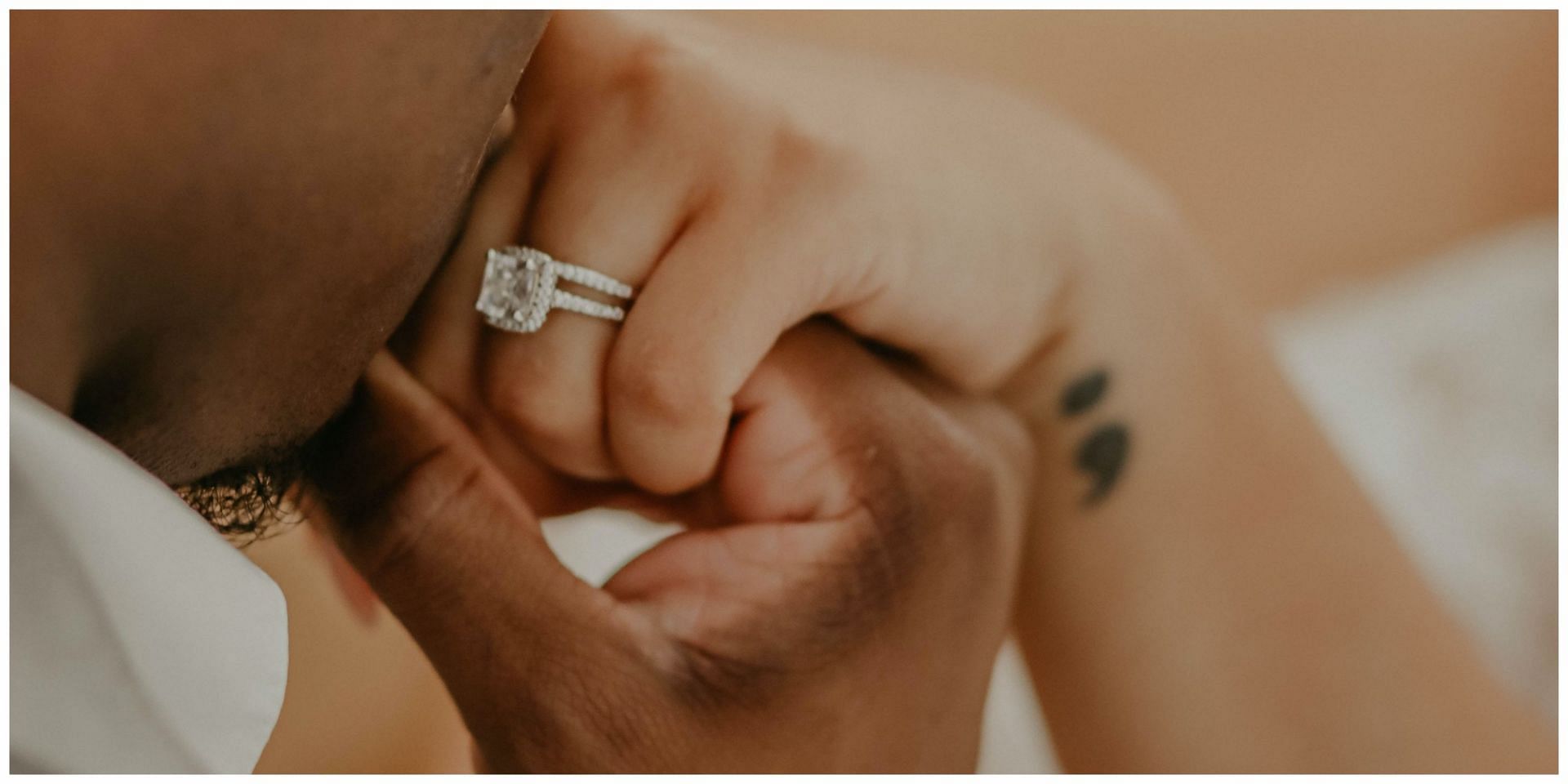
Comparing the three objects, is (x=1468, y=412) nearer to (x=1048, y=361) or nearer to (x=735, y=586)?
(x=1048, y=361)

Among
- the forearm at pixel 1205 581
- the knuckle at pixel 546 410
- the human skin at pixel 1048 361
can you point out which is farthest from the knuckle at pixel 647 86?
the forearm at pixel 1205 581

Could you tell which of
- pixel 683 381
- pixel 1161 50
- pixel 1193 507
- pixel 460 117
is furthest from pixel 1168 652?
pixel 1161 50

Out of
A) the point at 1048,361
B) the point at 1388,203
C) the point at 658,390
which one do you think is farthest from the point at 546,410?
the point at 1388,203

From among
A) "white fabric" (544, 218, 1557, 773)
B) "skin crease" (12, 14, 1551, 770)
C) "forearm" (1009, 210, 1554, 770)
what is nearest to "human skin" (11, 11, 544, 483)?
"skin crease" (12, 14, 1551, 770)

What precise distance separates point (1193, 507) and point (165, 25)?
0.49 m

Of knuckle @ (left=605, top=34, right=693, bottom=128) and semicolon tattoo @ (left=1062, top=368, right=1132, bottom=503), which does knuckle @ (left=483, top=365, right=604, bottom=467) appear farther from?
semicolon tattoo @ (left=1062, top=368, right=1132, bottom=503)

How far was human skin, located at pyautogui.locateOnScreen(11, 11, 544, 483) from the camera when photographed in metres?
0.28

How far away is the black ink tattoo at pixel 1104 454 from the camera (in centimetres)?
55

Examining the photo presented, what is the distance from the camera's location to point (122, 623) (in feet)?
1.04

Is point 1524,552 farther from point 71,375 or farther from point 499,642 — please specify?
point 71,375

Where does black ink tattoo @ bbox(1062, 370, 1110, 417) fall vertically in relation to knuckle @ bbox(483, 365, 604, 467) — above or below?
below

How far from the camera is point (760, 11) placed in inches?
36.1

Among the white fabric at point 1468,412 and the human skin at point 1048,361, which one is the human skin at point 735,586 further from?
the white fabric at point 1468,412

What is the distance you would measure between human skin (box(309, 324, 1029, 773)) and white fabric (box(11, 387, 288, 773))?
0.06 metres
